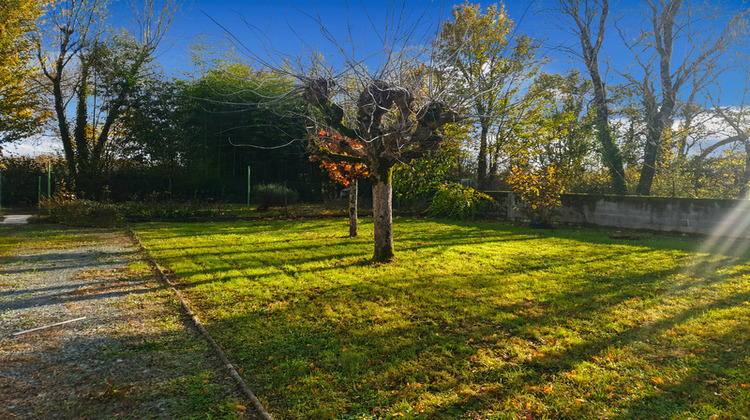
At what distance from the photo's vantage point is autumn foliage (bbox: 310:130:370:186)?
238 inches

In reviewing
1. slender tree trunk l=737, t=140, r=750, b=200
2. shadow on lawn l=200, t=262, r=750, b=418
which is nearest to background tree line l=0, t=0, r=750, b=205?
slender tree trunk l=737, t=140, r=750, b=200

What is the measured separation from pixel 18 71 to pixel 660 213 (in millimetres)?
21197

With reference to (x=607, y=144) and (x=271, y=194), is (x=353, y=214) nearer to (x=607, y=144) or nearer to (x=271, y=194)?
(x=271, y=194)

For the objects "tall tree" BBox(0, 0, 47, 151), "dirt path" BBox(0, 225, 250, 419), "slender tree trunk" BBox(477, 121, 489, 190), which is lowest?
"dirt path" BBox(0, 225, 250, 419)

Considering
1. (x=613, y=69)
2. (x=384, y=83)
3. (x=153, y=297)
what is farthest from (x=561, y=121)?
(x=153, y=297)

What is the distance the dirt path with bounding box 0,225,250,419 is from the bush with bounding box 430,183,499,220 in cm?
973

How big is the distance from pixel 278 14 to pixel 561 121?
15.8 meters

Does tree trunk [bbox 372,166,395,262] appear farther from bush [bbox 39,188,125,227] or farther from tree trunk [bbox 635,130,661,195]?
tree trunk [bbox 635,130,661,195]

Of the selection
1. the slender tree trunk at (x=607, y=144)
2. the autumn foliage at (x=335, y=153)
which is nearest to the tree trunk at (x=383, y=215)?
the autumn foliage at (x=335, y=153)

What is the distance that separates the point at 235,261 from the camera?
6.27m

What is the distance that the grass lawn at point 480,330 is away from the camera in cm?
234

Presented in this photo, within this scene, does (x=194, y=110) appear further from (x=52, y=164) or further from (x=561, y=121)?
(x=561, y=121)

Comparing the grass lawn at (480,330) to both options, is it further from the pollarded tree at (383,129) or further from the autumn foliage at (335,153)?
the autumn foliage at (335,153)

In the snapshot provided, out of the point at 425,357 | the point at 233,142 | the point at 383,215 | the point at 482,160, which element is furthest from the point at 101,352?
the point at 233,142
